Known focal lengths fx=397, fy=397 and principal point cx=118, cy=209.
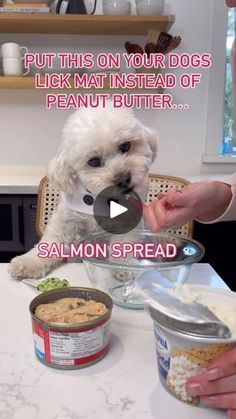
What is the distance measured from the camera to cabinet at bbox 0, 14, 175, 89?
1.74 meters

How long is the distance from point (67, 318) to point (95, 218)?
0.58m

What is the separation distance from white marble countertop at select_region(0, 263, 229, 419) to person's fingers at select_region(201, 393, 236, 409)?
0.05 feet

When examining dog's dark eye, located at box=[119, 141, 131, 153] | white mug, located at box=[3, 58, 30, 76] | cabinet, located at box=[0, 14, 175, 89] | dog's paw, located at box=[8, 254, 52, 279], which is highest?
cabinet, located at box=[0, 14, 175, 89]

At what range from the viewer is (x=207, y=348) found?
0.40m

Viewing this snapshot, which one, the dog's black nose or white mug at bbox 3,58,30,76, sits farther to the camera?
white mug at bbox 3,58,30,76

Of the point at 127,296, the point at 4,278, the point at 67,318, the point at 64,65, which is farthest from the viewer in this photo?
the point at 64,65

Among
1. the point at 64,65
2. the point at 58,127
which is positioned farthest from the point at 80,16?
the point at 58,127

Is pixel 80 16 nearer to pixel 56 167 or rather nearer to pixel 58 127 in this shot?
pixel 58 127

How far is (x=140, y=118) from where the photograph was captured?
2.10 meters

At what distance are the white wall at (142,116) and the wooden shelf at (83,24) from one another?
69 mm

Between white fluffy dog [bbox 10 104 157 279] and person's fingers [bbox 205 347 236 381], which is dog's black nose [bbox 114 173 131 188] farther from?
person's fingers [bbox 205 347 236 381]

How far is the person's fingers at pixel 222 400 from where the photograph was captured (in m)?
0.40

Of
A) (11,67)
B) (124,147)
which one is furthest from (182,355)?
(11,67)

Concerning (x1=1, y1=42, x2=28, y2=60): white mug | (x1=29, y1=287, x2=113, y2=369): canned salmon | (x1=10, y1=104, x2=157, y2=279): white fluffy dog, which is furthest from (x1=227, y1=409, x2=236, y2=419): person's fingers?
(x1=1, y1=42, x2=28, y2=60): white mug
